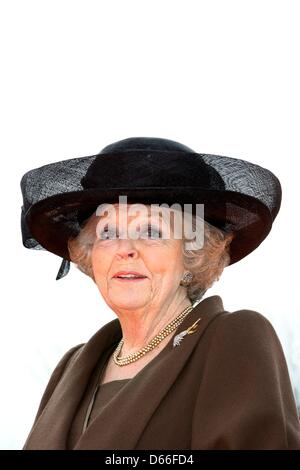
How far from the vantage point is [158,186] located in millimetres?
3674

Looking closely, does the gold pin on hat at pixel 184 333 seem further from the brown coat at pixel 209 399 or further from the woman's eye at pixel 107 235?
the woman's eye at pixel 107 235

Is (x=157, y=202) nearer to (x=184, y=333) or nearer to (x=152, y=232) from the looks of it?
(x=152, y=232)

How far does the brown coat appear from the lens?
3.18 metres

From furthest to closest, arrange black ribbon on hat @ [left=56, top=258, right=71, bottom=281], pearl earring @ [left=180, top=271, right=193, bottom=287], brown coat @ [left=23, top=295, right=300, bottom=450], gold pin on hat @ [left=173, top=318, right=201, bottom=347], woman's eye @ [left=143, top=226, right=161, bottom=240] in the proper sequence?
black ribbon on hat @ [left=56, top=258, right=71, bottom=281], pearl earring @ [left=180, top=271, right=193, bottom=287], woman's eye @ [left=143, top=226, right=161, bottom=240], gold pin on hat @ [left=173, top=318, right=201, bottom=347], brown coat @ [left=23, top=295, right=300, bottom=450]

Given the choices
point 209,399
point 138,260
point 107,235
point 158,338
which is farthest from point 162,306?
point 209,399

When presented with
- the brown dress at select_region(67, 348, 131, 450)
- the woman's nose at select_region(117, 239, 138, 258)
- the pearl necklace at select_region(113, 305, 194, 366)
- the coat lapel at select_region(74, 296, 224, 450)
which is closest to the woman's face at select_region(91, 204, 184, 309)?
the woman's nose at select_region(117, 239, 138, 258)

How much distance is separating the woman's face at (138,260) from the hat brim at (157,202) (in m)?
0.10

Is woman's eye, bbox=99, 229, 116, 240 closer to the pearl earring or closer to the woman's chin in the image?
the woman's chin

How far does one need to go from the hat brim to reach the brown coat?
1.40ft

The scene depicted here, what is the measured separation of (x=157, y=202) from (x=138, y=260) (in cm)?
25

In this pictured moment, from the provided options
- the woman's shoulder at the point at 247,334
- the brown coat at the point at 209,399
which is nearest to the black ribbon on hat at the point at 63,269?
the brown coat at the point at 209,399

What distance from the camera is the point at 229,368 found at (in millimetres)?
3357

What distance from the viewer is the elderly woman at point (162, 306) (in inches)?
131

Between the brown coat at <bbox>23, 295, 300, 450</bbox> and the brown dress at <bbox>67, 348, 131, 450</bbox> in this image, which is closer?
the brown coat at <bbox>23, 295, 300, 450</bbox>
